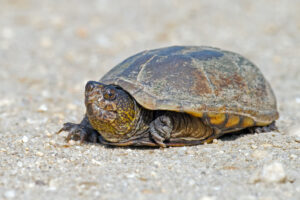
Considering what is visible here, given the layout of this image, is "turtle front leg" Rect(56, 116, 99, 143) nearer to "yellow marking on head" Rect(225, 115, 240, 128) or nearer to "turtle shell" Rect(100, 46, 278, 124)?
"turtle shell" Rect(100, 46, 278, 124)

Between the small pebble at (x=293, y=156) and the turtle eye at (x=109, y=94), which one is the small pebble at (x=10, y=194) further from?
the small pebble at (x=293, y=156)

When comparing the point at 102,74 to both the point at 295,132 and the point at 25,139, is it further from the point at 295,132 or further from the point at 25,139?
the point at 295,132

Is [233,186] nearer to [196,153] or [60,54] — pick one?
[196,153]

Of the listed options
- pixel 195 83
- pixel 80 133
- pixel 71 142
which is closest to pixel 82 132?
pixel 80 133

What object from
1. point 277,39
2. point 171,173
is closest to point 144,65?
point 171,173

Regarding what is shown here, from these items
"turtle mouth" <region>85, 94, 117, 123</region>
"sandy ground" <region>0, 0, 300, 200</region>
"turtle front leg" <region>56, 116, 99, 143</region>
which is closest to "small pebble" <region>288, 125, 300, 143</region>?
"sandy ground" <region>0, 0, 300, 200</region>

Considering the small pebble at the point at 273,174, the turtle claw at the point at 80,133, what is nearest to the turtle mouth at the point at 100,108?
the turtle claw at the point at 80,133
